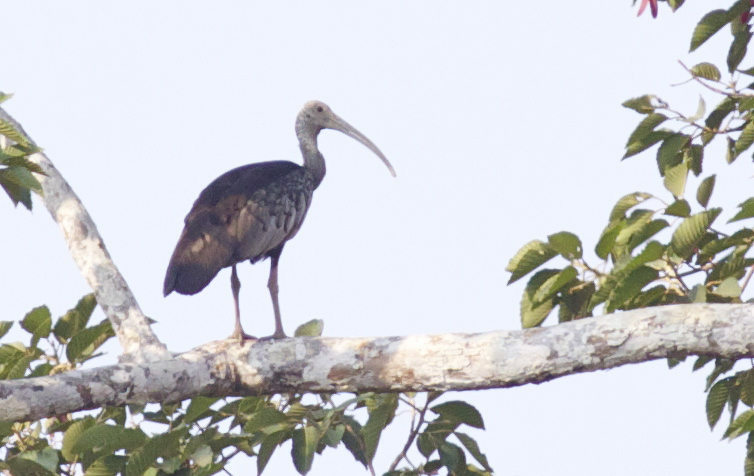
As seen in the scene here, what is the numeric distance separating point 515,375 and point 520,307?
0.38 metres

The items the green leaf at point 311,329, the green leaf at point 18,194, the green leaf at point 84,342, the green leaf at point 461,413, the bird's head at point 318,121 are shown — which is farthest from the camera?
the bird's head at point 318,121

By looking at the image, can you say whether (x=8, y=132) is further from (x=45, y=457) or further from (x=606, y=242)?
(x=606, y=242)

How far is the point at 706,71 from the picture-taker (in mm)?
5129

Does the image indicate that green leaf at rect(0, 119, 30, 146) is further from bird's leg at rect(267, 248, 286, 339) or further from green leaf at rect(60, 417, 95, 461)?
bird's leg at rect(267, 248, 286, 339)

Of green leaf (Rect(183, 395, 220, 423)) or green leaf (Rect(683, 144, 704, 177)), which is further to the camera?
green leaf (Rect(683, 144, 704, 177))

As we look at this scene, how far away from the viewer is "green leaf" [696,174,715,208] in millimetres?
4348

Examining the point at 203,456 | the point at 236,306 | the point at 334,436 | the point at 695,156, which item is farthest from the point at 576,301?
the point at 236,306

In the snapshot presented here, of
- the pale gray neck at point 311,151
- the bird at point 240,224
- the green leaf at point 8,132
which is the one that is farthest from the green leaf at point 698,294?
the pale gray neck at point 311,151

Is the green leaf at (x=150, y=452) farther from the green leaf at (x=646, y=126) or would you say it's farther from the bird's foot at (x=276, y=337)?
the green leaf at (x=646, y=126)

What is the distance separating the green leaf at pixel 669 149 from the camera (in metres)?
5.20

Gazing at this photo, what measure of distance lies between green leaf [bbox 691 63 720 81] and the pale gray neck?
4016mm

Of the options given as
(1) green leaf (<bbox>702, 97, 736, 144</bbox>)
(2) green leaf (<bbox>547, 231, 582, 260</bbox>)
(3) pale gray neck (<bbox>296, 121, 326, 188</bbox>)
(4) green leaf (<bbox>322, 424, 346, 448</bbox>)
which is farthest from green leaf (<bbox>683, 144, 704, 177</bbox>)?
(3) pale gray neck (<bbox>296, 121, 326, 188</bbox>)

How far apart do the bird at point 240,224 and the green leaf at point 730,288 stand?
313cm

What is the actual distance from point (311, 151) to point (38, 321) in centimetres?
457
